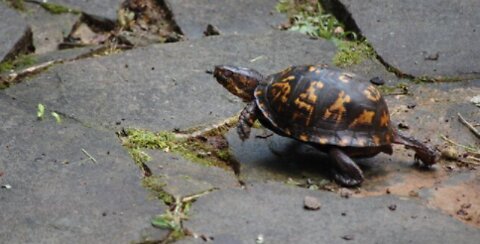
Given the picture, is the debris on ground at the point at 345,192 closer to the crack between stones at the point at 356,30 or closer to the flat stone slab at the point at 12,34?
the crack between stones at the point at 356,30

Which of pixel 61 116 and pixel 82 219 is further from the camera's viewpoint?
pixel 61 116

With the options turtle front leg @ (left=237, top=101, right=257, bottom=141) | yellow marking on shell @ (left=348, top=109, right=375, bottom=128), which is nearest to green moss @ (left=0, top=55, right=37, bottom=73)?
turtle front leg @ (left=237, top=101, right=257, bottom=141)

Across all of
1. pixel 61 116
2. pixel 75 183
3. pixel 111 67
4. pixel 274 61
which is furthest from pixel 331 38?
pixel 75 183

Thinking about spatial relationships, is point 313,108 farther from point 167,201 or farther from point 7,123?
point 7,123

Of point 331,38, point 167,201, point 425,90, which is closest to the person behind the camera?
point 167,201

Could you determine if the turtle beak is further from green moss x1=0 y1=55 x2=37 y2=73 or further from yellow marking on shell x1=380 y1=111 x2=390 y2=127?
green moss x1=0 y1=55 x2=37 y2=73

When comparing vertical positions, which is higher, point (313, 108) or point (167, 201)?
point (313, 108)

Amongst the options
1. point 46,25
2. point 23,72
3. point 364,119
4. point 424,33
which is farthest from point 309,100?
point 46,25
